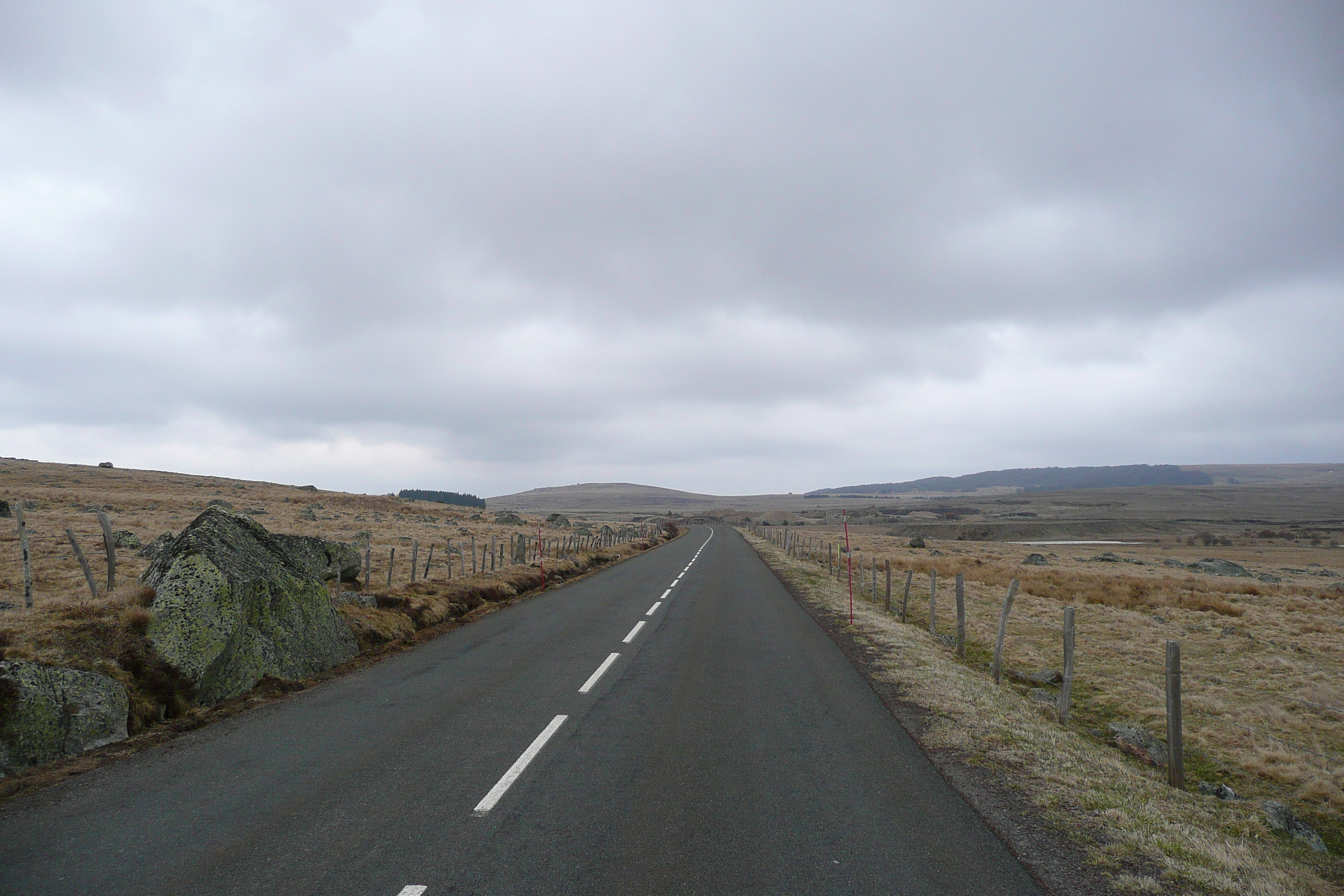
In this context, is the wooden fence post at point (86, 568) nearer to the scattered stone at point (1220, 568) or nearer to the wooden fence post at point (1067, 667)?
the wooden fence post at point (1067, 667)

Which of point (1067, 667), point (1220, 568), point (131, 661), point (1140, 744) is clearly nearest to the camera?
point (131, 661)

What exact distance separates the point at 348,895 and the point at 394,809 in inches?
54.6

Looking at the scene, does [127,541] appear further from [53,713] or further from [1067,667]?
[1067,667]

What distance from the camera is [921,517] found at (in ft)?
543

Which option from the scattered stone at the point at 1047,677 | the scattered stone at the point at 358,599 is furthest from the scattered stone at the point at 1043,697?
the scattered stone at the point at 358,599

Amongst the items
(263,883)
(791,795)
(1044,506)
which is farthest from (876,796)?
(1044,506)

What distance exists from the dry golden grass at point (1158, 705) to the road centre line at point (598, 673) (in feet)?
15.9

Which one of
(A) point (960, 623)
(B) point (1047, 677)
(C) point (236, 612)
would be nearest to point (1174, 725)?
(B) point (1047, 677)

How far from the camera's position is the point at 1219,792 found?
8.30 metres

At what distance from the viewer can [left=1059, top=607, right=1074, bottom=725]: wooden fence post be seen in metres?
10.3

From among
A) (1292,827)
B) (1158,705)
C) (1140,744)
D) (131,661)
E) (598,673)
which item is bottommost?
(1158,705)

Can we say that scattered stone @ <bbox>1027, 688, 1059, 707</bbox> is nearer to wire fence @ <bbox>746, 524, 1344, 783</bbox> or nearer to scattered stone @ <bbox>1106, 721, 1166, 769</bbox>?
wire fence @ <bbox>746, 524, 1344, 783</bbox>

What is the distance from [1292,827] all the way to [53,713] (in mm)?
13224

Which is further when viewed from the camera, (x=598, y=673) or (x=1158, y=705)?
(x=1158, y=705)
